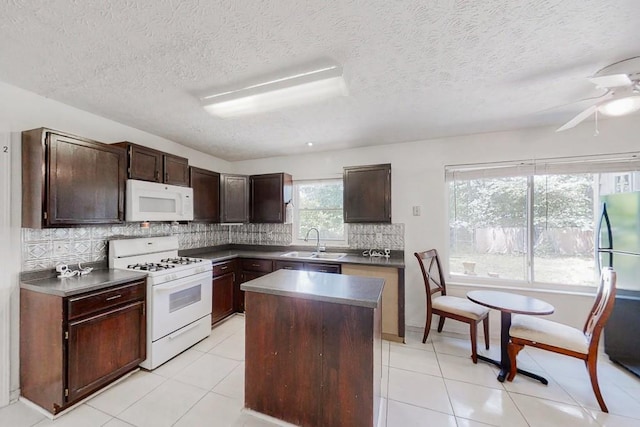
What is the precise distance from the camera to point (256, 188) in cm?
388

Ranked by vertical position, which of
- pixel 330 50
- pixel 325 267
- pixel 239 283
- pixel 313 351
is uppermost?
pixel 330 50

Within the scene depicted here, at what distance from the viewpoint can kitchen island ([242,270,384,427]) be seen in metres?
1.48

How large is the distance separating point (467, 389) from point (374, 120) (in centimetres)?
259

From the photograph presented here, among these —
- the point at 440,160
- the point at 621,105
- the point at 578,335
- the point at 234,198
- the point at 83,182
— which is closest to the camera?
the point at 621,105

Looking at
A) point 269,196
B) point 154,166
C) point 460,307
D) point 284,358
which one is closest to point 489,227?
point 460,307

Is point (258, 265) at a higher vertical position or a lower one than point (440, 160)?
lower

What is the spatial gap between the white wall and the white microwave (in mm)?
1886

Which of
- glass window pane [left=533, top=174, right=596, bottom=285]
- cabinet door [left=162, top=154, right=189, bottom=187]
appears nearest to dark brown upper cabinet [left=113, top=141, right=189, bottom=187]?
cabinet door [left=162, top=154, right=189, bottom=187]

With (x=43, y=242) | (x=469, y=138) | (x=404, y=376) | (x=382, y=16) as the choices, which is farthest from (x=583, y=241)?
(x=43, y=242)

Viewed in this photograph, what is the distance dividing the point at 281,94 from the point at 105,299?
2.14 meters

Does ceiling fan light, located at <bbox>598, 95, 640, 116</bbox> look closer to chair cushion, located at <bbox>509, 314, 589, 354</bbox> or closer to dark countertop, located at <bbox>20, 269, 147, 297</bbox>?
chair cushion, located at <bbox>509, 314, 589, 354</bbox>

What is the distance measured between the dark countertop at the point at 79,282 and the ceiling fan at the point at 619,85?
3706 millimetres

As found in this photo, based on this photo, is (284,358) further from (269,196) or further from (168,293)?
(269,196)

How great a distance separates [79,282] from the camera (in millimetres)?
1934
